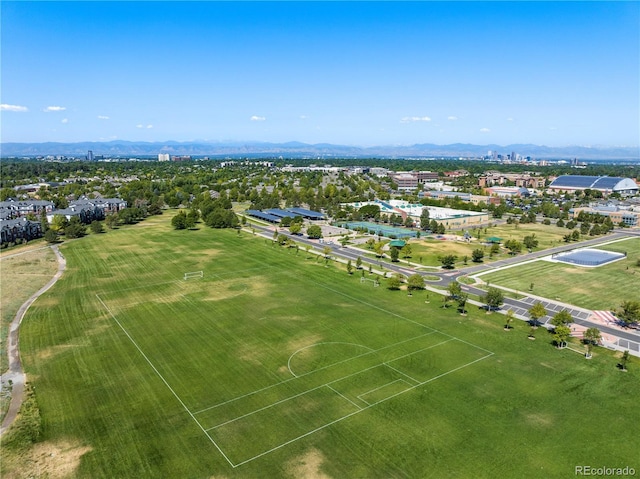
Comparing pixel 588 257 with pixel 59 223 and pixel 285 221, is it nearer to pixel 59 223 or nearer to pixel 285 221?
pixel 285 221

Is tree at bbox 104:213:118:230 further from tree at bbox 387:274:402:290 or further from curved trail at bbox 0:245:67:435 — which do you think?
tree at bbox 387:274:402:290

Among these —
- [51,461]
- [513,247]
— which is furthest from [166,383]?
[513,247]

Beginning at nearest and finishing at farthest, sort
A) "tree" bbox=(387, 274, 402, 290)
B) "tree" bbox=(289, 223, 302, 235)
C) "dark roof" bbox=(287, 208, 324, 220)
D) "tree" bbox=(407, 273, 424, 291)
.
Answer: "tree" bbox=(407, 273, 424, 291) → "tree" bbox=(387, 274, 402, 290) → "tree" bbox=(289, 223, 302, 235) → "dark roof" bbox=(287, 208, 324, 220)

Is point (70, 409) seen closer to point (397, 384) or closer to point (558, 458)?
point (397, 384)

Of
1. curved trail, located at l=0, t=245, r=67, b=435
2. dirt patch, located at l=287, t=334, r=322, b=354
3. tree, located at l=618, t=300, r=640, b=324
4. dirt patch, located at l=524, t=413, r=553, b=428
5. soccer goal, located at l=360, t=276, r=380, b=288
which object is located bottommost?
dirt patch, located at l=524, t=413, r=553, b=428

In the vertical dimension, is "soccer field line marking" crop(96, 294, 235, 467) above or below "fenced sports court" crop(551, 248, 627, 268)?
above

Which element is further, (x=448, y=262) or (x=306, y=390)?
(x=448, y=262)

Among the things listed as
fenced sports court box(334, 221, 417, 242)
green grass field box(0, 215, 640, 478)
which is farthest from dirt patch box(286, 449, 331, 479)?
fenced sports court box(334, 221, 417, 242)
